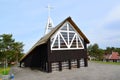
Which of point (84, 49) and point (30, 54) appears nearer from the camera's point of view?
point (84, 49)

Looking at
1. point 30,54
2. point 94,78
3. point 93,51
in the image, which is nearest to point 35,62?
point 30,54

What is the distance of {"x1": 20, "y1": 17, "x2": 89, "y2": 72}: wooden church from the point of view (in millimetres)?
23391

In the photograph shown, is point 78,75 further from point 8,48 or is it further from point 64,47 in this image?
point 8,48

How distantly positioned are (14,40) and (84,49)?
2427cm

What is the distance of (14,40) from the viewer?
45875 mm

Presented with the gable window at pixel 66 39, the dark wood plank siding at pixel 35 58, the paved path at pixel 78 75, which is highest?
the gable window at pixel 66 39

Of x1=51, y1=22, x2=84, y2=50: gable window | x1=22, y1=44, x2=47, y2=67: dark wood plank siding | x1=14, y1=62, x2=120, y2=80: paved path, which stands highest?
x1=51, y1=22, x2=84, y2=50: gable window

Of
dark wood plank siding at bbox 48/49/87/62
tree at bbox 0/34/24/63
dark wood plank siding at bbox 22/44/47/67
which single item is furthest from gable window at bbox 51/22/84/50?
tree at bbox 0/34/24/63

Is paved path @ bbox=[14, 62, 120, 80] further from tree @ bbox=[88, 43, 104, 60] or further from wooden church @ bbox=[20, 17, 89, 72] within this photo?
tree @ bbox=[88, 43, 104, 60]

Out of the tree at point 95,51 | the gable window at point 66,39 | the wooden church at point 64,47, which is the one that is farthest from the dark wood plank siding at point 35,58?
the tree at point 95,51

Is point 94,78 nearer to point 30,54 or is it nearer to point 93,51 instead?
point 30,54

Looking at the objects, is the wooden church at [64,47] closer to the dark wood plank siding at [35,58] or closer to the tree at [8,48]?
the dark wood plank siding at [35,58]

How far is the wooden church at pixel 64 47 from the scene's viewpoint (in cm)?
2339

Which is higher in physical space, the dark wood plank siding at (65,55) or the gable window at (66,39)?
the gable window at (66,39)
